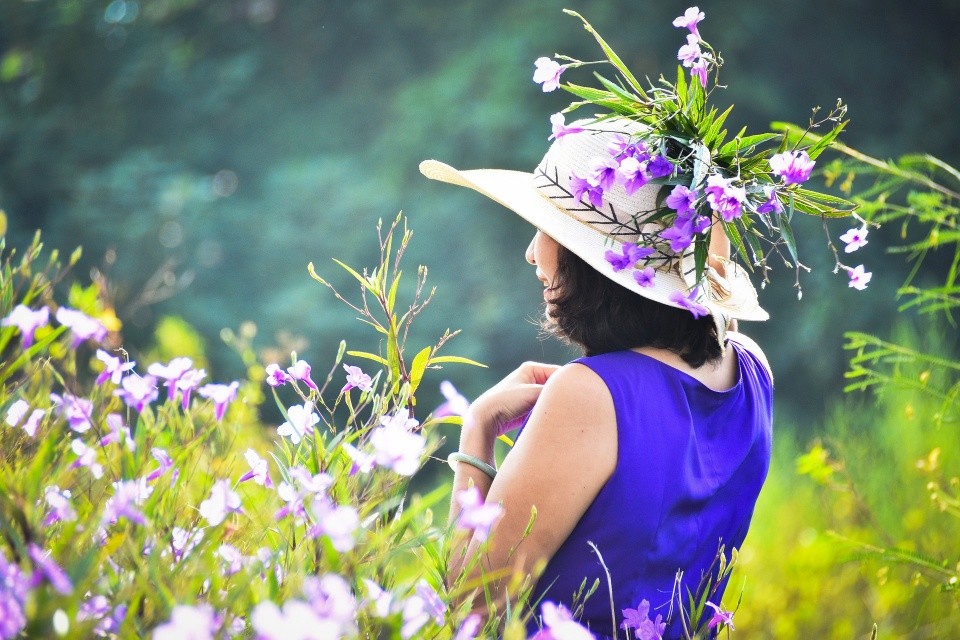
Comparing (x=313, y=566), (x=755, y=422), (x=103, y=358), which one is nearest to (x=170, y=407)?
(x=103, y=358)

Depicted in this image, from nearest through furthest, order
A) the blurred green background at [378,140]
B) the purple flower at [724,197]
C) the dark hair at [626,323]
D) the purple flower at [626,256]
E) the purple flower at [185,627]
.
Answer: the purple flower at [185,627] → the purple flower at [724,197] → the purple flower at [626,256] → the dark hair at [626,323] → the blurred green background at [378,140]

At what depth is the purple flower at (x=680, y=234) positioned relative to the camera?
1.36 metres

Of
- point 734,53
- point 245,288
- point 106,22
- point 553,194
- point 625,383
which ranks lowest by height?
point 245,288

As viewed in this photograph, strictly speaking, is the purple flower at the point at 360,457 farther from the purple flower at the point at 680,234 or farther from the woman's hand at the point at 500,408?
the purple flower at the point at 680,234

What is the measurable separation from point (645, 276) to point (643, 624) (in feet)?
1.73

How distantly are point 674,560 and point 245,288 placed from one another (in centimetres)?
756

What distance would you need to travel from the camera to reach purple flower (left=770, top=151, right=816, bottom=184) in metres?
1.29

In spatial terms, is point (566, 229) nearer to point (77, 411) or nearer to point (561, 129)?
point (561, 129)

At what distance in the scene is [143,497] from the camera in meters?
0.97

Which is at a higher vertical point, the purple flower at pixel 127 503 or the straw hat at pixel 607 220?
the straw hat at pixel 607 220

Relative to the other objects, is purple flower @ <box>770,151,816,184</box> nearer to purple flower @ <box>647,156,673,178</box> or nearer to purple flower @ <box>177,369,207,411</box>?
purple flower @ <box>647,156,673,178</box>

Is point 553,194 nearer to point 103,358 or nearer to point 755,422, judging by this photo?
point 755,422

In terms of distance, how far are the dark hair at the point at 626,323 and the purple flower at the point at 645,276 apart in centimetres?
8

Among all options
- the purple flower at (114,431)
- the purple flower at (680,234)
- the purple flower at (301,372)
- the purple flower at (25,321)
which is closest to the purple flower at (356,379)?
the purple flower at (301,372)
